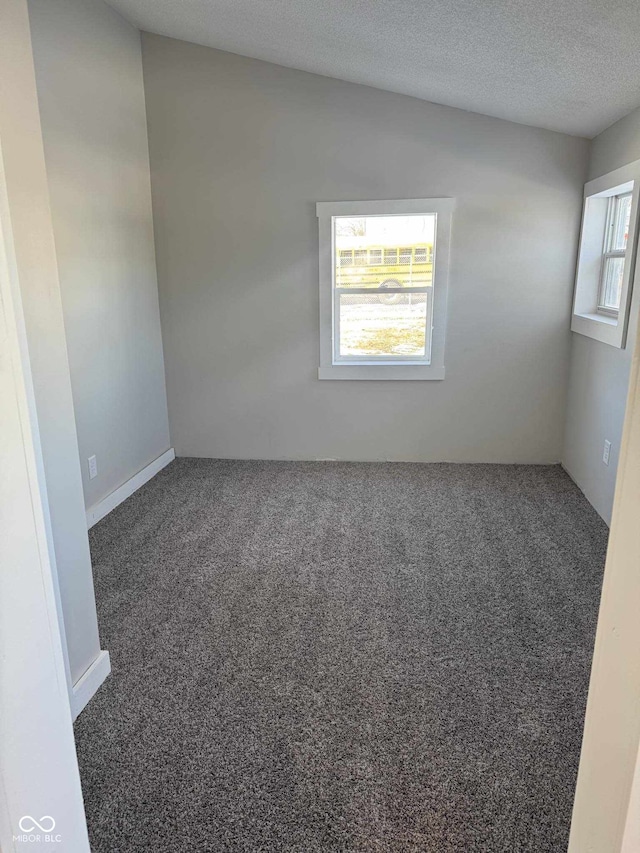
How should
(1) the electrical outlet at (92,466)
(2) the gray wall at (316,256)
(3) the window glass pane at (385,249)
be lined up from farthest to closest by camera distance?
(3) the window glass pane at (385,249), (2) the gray wall at (316,256), (1) the electrical outlet at (92,466)

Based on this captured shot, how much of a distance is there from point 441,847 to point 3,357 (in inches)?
62.2

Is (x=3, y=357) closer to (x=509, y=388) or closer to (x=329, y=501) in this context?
(x=329, y=501)

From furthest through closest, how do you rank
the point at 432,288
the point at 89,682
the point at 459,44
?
the point at 432,288, the point at 459,44, the point at 89,682

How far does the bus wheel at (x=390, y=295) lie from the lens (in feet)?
13.9

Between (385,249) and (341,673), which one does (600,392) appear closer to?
(385,249)

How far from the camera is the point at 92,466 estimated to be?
137 inches

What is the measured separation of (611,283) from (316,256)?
2.03 m

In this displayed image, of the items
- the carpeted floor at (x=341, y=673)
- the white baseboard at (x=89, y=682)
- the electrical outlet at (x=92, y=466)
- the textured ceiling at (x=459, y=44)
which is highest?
the textured ceiling at (x=459, y=44)

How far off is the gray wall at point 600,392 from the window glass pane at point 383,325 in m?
1.12

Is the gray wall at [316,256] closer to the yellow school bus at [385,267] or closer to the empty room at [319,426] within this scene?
the empty room at [319,426]

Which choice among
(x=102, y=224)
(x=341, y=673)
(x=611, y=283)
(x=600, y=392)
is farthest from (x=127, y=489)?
(x=611, y=283)

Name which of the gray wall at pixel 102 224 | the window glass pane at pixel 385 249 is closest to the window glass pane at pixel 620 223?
the window glass pane at pixel 385 249

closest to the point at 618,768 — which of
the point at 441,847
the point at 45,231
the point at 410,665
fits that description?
the point at 441,847

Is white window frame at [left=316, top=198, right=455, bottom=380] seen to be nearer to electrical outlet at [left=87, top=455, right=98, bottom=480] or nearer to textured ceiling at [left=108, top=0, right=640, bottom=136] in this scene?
textured ceiling at [left=108, top=0, right=640, bottom=136]
